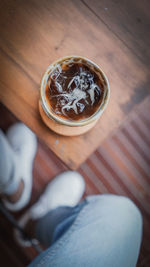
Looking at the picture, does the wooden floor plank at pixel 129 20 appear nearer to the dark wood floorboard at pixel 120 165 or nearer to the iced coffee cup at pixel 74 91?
the iced coffee cup at pixel 74 91

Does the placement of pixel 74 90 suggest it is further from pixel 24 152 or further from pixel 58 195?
pixel 58 195

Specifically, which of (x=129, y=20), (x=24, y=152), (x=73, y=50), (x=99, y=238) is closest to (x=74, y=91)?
(x=73, y=50)

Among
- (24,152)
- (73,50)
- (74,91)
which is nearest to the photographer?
(74,91)

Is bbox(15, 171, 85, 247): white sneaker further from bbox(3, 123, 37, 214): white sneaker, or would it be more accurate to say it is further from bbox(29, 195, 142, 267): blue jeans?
bbox(29, 195, 142, 267): blue jeans

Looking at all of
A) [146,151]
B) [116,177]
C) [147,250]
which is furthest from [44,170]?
[147,250]

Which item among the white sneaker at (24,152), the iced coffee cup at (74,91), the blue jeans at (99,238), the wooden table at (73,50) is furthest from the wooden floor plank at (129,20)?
the white sneaker at (24,152)

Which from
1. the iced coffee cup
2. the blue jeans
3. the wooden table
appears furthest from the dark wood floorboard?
the iced coffee cup
